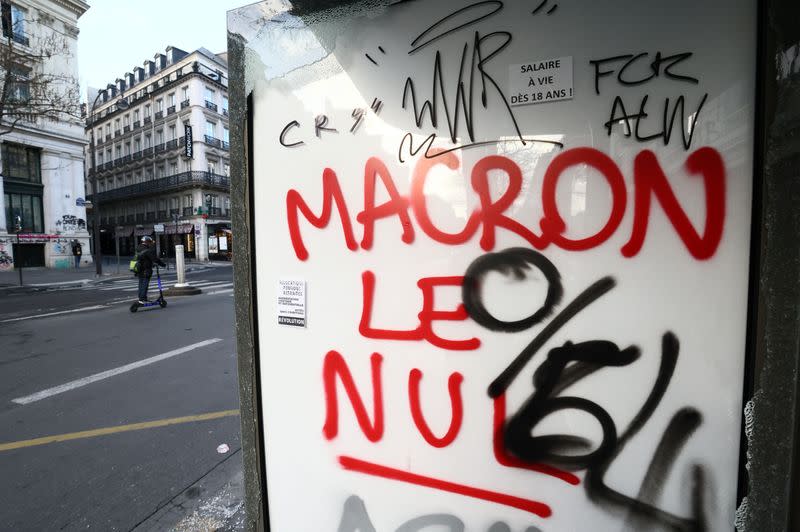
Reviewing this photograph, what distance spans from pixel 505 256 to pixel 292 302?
89 cm

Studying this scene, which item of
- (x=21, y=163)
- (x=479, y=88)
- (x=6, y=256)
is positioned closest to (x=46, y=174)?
(x=21, y=163)

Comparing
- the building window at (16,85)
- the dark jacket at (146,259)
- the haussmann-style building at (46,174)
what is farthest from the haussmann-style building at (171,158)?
the dark jacket at (146,259)

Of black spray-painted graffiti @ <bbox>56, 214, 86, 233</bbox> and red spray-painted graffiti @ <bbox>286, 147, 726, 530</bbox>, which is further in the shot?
black spray-painted graffiti @ <bbox>56, 214, 86, 233</bbox>

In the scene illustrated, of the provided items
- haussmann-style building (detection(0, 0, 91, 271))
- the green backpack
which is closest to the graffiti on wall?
haussmann-style building (detection(0, 0, 91, 271))

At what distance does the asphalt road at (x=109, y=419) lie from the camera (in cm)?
250

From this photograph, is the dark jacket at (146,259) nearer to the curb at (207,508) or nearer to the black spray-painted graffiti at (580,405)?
the curb at (207,508)

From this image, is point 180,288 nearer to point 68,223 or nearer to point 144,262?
point 144,262

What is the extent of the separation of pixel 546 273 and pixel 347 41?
114 cm

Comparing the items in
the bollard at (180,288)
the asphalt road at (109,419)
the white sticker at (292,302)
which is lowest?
the asphalt road at (109,419)

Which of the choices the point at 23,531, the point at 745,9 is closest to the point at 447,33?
the point at 745,9

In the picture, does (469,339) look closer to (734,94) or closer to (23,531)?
(734,94)

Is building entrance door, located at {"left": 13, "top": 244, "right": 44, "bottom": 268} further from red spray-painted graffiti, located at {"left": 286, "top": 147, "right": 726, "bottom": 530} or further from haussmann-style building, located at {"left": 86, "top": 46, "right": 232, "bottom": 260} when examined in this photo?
red spray-painted graffiti, located at {"left": 286, "top": 147, "right": 726, "bottom": 530}

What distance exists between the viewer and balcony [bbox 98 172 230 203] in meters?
36.0

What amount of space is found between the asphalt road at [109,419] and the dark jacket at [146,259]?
200cm
